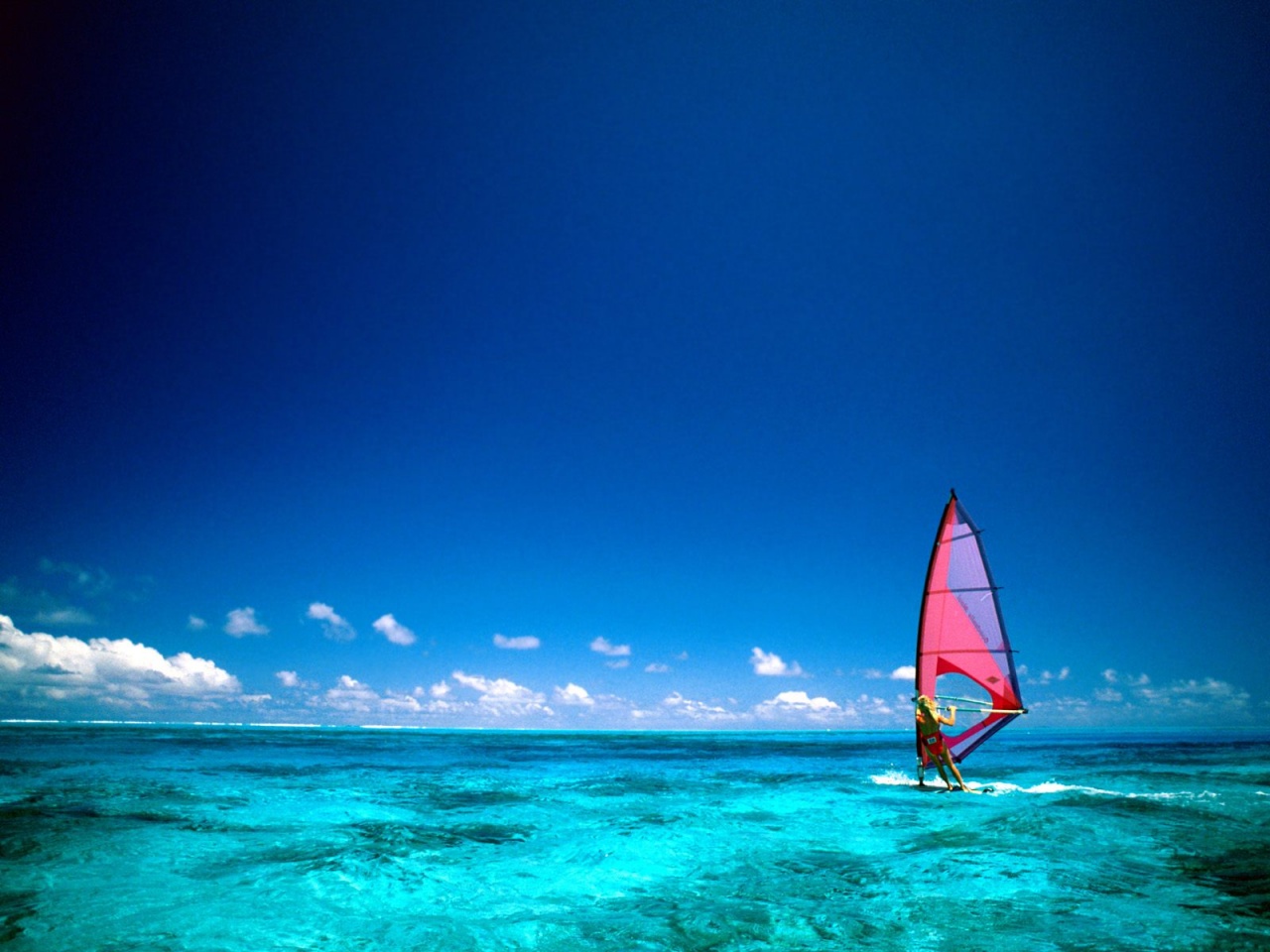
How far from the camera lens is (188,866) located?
398 inches

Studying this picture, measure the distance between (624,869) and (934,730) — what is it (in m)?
13.6

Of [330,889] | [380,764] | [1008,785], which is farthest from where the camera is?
[380,764]

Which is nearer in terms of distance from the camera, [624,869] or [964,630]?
[624,869]

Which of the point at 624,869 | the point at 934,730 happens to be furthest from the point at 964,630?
the point at 624,869

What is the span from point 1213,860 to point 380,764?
3302cm

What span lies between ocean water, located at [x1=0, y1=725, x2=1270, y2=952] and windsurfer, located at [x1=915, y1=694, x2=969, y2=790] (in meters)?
1.11

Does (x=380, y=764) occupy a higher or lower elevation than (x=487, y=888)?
lower

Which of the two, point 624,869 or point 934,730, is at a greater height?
point 934,730

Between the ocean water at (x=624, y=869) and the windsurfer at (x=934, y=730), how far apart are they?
1106 millimetres

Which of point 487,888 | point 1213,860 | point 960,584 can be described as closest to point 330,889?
point 487,888

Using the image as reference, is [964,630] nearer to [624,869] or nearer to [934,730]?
[934,730]

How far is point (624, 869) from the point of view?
1051cm

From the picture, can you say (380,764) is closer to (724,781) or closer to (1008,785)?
(724,781)

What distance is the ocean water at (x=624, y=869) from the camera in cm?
729
